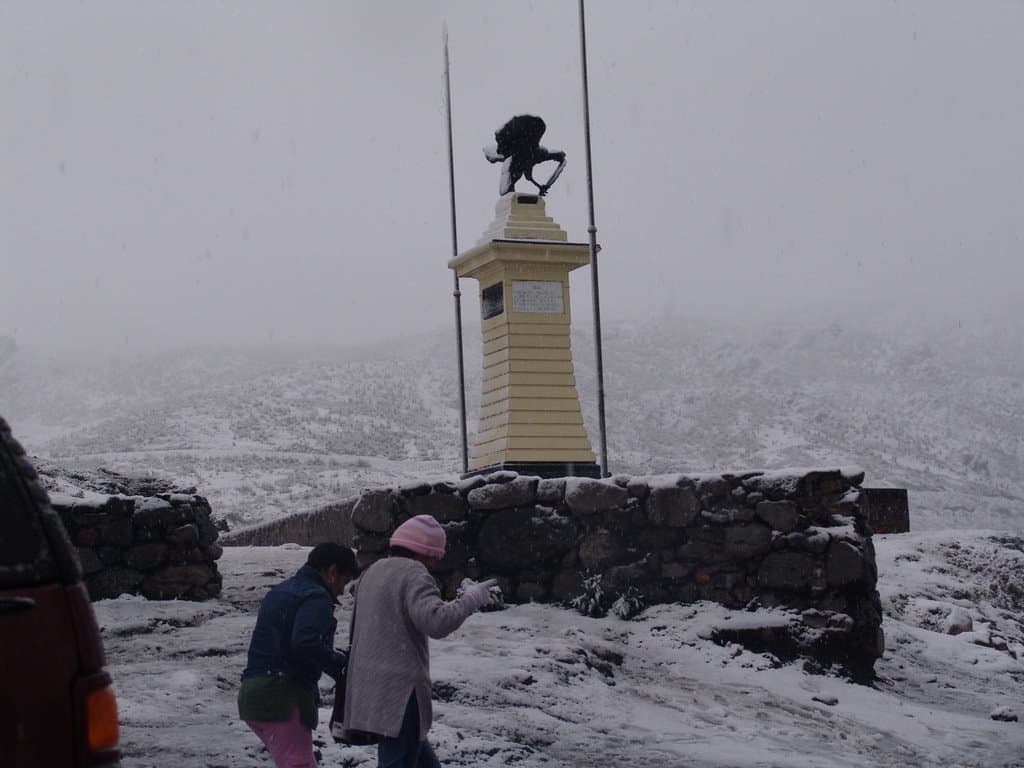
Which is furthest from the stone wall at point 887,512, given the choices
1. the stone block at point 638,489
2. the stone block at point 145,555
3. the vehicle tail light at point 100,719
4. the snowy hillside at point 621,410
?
the vehicle tail light at point 100,719

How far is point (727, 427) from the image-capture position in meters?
63.2

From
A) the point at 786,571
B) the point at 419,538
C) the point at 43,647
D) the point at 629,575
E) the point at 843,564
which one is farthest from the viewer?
the point at 629,575

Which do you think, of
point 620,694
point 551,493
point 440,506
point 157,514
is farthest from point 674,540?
point 157,514

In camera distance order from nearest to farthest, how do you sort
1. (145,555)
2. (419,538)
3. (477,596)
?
(477,596)
(419,538)
(145,555)

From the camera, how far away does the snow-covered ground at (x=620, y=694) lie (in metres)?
8.39

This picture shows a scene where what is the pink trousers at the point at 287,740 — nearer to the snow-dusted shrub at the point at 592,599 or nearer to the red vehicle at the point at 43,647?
the red vehicle at the point at 43,647

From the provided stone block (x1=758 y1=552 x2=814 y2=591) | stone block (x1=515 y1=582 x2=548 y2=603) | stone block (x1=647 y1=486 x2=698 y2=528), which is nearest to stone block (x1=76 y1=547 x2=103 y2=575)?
stone block (x1=515 y1=582 x2=548 y2=603)

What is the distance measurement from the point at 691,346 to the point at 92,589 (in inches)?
2752

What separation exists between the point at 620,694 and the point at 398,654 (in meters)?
3.95

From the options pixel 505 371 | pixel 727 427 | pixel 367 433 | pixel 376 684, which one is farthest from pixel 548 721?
pixel 727 427

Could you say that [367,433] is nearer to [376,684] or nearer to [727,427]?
[727,427]

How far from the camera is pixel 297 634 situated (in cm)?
618

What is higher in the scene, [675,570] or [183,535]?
[183,535]

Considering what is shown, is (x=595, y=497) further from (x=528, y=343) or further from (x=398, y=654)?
(x=398, y=654)
